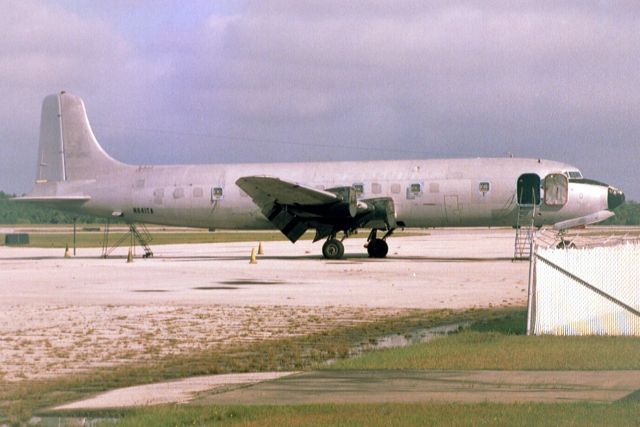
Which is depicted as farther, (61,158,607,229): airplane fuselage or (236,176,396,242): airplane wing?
(61,158,607,229): airplane fuselage

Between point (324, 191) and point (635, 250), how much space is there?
848 inches

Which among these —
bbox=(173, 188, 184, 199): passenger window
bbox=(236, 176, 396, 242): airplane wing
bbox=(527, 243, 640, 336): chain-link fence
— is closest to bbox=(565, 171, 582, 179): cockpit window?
bbox=(236, 176, 396, 242): airplane wing

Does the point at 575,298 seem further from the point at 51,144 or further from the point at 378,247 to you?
the point at 51,144

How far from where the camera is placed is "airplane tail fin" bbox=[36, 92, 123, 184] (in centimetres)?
4497

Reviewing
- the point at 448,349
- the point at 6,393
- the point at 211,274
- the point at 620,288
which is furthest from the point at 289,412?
the point at 211,274

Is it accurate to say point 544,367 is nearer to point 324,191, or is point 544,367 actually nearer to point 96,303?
point 96,303

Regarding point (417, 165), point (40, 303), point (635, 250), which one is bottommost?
point (40, 303)

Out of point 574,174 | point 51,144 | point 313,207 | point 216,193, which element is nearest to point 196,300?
point 313,207

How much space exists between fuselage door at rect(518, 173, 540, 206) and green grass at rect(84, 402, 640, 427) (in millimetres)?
28651

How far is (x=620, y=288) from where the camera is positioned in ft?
53.5

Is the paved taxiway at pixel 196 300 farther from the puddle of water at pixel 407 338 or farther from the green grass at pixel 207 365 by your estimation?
the puddle of water at pixel 407 338

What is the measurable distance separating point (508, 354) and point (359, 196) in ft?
83.8

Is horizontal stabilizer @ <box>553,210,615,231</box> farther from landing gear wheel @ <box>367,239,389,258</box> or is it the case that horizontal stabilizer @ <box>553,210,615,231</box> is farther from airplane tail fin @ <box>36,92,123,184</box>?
airplane tail fin @ <box>36,92,123,184</box>

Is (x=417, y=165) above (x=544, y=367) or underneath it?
above
